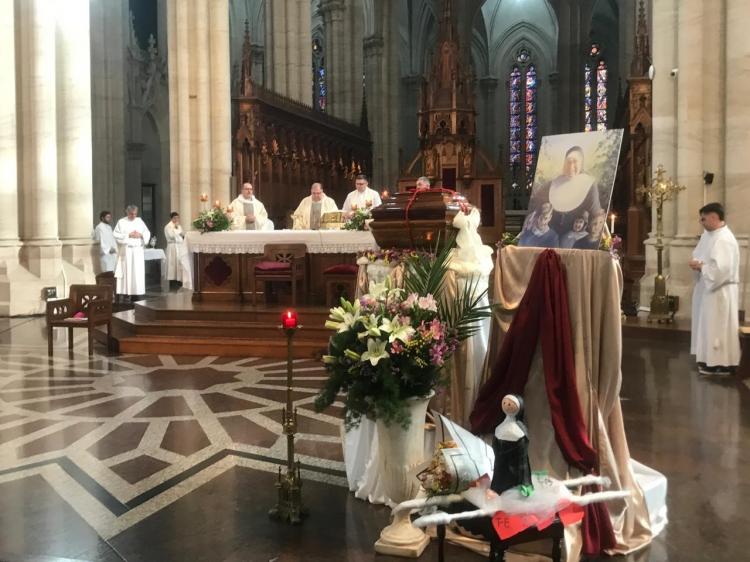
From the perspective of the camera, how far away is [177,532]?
3.91 metres

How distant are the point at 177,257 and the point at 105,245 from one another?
2.62m

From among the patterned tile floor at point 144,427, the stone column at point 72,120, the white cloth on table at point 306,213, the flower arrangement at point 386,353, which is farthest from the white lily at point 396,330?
the stone column at point 72,120

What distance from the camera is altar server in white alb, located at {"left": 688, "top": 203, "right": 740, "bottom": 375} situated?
7.79 meters

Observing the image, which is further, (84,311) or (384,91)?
(384,91)

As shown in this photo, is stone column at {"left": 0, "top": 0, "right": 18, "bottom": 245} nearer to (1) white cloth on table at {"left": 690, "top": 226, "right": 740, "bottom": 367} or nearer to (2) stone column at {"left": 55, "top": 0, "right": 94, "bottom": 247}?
(2) stone column at {"left": 55, "top": 0, "right": 94, "bottom": 247}

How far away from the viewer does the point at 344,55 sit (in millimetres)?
25031

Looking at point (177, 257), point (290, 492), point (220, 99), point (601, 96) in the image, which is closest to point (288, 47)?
point (220, 99)

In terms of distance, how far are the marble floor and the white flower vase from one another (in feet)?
0.45

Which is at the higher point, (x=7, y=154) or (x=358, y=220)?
(x=7, y=154)

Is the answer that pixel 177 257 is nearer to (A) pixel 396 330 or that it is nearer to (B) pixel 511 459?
(A) pixel 396 330

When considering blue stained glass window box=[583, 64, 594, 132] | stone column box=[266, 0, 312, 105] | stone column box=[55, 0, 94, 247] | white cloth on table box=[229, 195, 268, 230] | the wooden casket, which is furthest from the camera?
blue stained glass window box=[583, 64, 594, 132]

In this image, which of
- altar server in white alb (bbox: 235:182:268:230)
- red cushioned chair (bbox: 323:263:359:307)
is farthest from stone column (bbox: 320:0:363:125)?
red cushioned chair (bbox: 323:263:359:307)

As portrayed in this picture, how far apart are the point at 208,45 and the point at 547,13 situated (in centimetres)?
2710

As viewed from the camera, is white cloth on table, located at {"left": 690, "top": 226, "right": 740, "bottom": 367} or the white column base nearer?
the white column base
